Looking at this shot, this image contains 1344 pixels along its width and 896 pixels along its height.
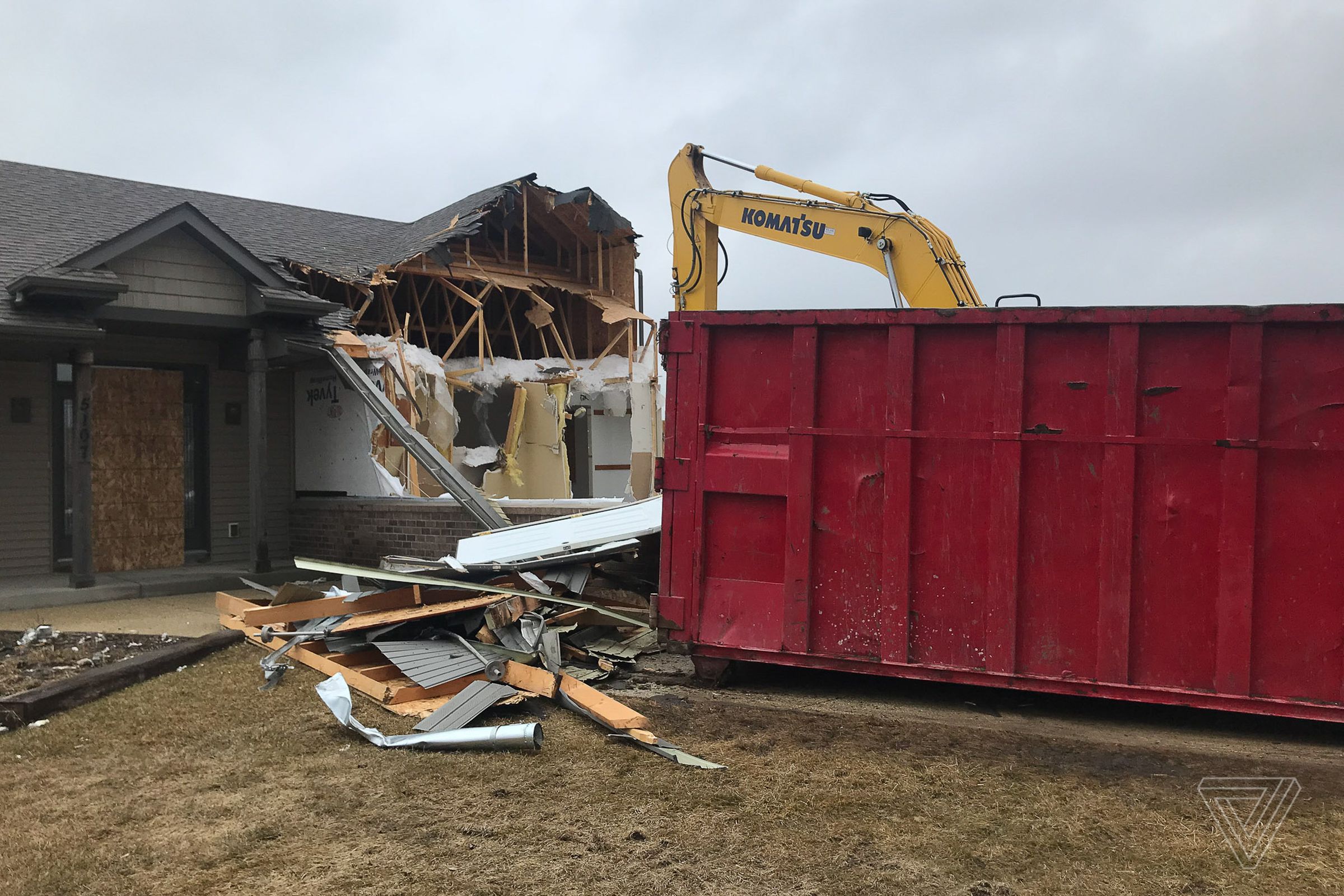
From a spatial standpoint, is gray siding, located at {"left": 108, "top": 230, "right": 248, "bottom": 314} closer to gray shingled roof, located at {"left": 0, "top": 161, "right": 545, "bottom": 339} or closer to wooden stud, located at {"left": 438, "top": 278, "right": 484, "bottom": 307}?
gray shingled roof, located at {"left": 0, "top": 161, "right": 545, "bottom": 339}

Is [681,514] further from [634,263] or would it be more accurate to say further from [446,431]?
[634,263]

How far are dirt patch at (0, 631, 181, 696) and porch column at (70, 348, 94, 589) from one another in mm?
2126

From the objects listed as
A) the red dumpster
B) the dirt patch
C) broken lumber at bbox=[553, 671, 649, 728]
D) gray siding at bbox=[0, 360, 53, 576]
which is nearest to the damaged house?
gray siding at bbox=[0, 360, 53, 576]

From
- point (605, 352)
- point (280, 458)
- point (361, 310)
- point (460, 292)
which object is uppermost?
point (460, 292)

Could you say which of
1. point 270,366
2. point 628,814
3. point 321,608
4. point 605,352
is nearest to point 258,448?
point 270,366

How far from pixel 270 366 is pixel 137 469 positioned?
2219mm

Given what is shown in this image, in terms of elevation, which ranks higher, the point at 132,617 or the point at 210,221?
the point at 210,221

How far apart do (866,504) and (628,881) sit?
3.17 meters

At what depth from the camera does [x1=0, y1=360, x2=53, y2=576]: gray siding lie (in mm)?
11969

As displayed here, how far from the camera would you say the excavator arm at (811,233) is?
8.31 metres

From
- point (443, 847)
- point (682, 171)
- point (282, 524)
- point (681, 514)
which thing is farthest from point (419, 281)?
point (443, 847)

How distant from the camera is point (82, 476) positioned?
1099 cm

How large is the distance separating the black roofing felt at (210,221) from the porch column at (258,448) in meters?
1.12

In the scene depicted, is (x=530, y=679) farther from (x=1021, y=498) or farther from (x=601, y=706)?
(x=1021, y=498)
